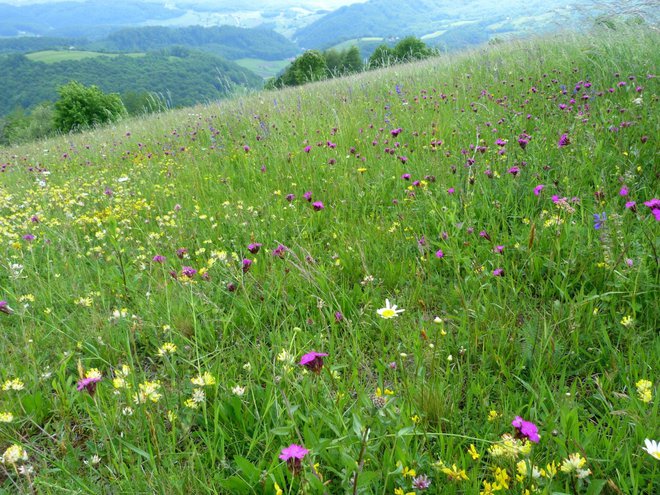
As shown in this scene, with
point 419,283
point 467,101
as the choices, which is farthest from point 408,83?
point 419,283

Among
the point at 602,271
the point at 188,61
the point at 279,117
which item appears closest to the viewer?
the point at 602,271

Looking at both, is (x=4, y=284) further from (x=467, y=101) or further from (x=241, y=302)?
(x=467, y=101)

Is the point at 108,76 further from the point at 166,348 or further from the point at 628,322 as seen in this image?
the point at 628,322

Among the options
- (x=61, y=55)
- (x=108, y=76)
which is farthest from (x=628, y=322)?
(x=61, y=55)

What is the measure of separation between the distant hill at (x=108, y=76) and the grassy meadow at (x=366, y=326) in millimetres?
82313

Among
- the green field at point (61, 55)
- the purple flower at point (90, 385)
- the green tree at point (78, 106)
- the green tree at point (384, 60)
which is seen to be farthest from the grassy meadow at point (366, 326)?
the green field at point (61, 55)

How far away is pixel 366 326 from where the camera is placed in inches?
73.7

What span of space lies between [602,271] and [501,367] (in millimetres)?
770

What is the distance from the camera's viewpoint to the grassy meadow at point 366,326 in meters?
1.21

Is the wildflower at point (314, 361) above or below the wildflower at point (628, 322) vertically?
above

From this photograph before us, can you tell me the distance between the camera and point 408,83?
6.95 m

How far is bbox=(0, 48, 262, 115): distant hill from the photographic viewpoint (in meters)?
84.6

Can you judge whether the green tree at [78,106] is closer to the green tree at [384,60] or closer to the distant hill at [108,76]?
the green tree at [384,60]

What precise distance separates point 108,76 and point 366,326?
108541 millimetres
